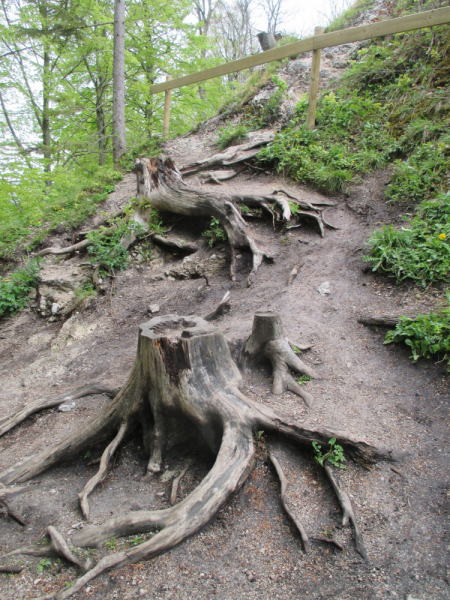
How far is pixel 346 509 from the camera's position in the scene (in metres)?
2.52

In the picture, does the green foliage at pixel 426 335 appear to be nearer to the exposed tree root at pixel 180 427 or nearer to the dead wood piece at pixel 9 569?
the exposed tree root at pixel 180 427

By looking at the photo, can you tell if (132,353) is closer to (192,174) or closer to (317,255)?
(317,255)

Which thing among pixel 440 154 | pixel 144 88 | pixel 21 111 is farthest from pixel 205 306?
pixel 21 111

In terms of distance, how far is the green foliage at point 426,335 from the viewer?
11.9 ft

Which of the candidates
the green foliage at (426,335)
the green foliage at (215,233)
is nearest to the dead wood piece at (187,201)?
the green foliage at (215,233)

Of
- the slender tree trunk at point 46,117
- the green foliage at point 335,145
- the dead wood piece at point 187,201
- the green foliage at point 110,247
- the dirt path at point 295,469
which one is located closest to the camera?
the dirt path at point 295,469

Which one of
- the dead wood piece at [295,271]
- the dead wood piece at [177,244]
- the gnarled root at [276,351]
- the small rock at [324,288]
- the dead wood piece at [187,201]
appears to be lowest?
the gnarled root at [276,351]

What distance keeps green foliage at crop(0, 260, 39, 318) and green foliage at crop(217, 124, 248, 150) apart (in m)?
6.51

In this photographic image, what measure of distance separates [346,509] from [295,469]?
542 millimetres

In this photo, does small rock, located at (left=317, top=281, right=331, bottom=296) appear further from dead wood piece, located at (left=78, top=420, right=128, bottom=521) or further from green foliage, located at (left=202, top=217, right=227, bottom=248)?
dead wood piece, located at (left=78, top=420, right=128, bottom=521)

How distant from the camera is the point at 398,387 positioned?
11.8 ft

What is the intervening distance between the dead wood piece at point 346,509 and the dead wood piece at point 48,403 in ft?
9.79

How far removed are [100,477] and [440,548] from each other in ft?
9.02

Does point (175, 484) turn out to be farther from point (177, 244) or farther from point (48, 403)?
point (177, 244)
